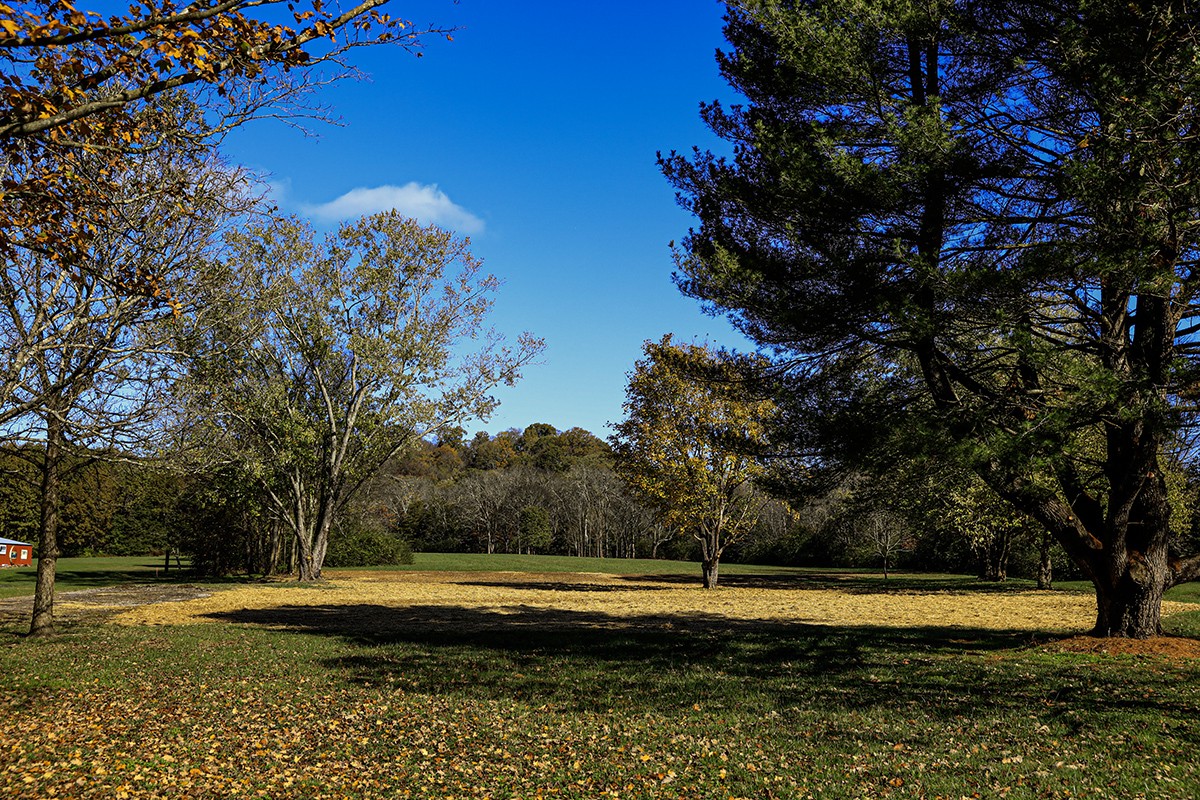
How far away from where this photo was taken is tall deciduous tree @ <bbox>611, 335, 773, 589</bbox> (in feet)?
89.2

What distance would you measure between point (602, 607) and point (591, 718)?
1482 cm

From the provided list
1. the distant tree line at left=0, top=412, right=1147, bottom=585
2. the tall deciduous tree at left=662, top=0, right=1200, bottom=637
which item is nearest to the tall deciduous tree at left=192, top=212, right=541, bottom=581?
the distant tree line at left=0, top=412, right=1147, bottom=585

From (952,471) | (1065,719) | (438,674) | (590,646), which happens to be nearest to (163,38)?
(438,674)

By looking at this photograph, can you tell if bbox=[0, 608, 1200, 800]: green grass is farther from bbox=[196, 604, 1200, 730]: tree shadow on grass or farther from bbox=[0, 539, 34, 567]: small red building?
bbox=[0, 539, 34, 567]: small red building

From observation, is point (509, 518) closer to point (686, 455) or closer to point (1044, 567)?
point (686, 455)

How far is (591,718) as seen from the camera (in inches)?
324

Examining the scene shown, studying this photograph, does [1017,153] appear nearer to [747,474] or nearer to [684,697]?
[684,697]

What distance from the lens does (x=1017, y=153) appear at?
416 inches

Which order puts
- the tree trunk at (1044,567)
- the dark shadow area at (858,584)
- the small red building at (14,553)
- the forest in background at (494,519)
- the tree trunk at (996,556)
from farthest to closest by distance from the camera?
1. the small red building at (14,553)
2. the tree trunk at (996,556)
3. the dark shadow area at (858,584)
4. the tree trunk at (1044,567)
5. the forest in background at (494,519)

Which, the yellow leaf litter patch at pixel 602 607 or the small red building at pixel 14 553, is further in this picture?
the small red building at pixel 14 553

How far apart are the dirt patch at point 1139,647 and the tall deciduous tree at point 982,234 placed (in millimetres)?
433

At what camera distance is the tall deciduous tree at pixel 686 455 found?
27.2m

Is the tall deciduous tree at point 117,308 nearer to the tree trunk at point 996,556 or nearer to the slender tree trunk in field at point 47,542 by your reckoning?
the slender tree trunk in field at point 47,542

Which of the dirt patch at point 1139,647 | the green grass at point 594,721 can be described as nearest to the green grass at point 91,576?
the green grass at point 594,721
